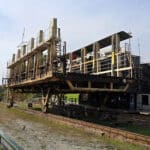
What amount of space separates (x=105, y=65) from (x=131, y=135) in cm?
3487

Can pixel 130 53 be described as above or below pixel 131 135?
above

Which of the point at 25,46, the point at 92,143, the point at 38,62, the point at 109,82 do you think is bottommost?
the point at 92,143

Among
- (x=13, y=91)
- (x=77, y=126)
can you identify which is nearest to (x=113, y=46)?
(x=13, y=91)

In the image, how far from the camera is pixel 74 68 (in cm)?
4922

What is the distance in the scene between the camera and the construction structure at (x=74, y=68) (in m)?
23.7

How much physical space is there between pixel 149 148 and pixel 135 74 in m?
25.0

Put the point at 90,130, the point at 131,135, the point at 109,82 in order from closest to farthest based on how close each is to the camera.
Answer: the point at 131,135
the point at 90,130
the point at 109,82

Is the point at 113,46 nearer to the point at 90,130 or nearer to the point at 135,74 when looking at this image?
the point at 135,74

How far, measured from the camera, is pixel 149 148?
453 inches

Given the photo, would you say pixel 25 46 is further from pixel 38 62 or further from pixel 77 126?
pixel 77 126

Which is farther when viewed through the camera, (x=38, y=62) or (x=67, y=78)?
(x=38, y=62)

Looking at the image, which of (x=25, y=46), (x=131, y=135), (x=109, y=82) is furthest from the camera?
(x=25, y=46)

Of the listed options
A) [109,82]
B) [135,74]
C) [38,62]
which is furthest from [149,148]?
[135,74]

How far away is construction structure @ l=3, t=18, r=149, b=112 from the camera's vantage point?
23.7m
